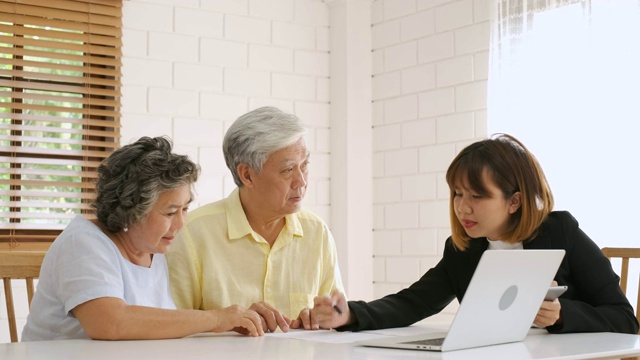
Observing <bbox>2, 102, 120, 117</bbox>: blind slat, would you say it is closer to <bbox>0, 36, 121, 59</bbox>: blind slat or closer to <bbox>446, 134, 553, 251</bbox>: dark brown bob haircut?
<bbox>0, 36, 121, 59</bbox>: blind slat

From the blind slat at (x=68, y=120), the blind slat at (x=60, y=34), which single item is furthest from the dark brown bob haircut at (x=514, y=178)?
the blind slat at (x=60, y=34)

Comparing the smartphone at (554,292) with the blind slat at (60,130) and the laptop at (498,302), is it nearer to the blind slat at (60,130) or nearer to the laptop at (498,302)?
the laptop at (498,302)

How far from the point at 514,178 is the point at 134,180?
3.29ft

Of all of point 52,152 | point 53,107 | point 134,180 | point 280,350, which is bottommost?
point 280,350

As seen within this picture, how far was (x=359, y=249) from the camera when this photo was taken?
482 cm

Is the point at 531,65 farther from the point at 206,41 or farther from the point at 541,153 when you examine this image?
the point at 206,41

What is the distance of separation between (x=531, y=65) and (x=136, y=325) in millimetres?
2580

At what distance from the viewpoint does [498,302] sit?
1.82 m

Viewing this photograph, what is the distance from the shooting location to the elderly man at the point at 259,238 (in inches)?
102

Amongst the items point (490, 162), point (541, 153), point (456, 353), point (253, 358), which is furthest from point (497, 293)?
point (541, 153)

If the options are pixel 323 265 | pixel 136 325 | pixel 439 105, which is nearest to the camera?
pixel 136 325

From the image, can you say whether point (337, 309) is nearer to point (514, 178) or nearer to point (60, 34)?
point (514, 178)

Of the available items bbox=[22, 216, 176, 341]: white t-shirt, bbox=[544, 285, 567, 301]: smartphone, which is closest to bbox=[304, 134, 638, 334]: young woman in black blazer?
bbox=[544, 285, 567, 301]: smartphone

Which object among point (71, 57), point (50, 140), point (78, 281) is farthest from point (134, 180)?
point (71, 57)
